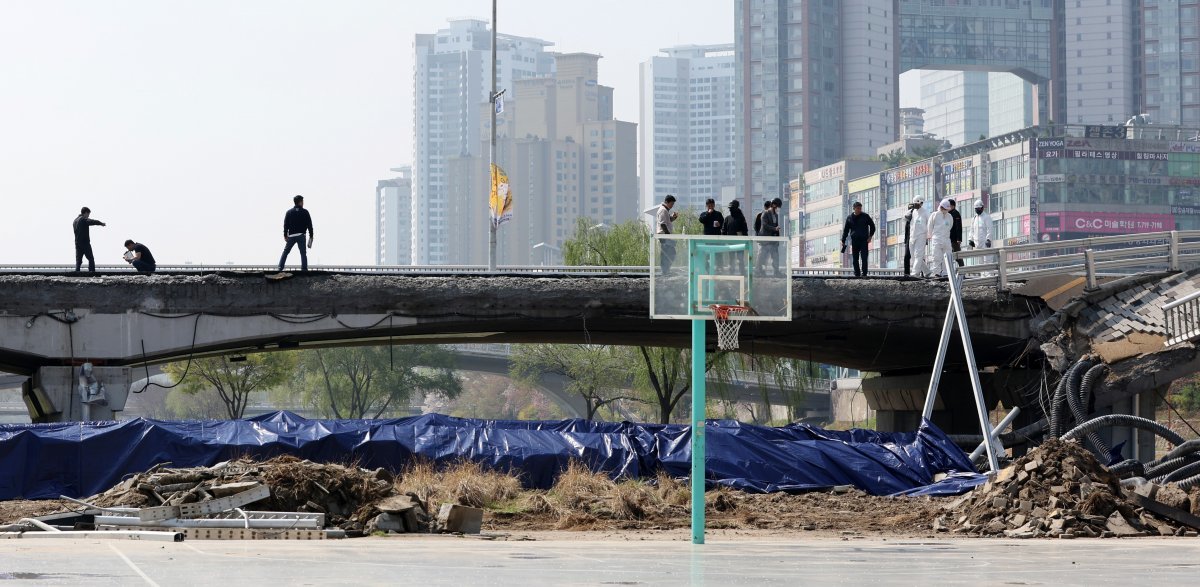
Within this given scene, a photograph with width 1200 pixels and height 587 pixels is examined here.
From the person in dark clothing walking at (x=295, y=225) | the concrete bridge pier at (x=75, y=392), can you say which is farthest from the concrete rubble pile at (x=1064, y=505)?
the concrete bridge pier at (x=75, y=392)

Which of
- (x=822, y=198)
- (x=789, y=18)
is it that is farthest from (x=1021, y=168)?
(x=789, y=18)

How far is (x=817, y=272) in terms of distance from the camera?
37.1 m

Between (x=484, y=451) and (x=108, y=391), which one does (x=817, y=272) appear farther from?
(x=108, y=391)

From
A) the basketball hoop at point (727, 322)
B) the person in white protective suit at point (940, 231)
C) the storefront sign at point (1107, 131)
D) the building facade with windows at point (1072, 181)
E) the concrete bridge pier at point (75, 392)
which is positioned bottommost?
the concrete bridge pier at point (75, 392)

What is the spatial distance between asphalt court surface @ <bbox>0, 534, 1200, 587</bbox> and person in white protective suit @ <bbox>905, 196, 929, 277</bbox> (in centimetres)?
1484

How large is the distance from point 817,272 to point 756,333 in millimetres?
2132

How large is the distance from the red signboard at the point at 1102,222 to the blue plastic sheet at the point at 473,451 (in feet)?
356

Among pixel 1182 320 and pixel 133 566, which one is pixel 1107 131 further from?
pixel 133 566

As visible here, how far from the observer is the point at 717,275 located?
18672 mm

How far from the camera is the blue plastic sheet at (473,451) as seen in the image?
2453cm

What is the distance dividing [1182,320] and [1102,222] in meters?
107

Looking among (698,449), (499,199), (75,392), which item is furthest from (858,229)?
(75,392)

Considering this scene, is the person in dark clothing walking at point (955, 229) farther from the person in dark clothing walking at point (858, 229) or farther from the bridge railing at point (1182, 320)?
the bridge railing at point (1182, 320)

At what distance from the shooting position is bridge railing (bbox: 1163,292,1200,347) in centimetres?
2961
